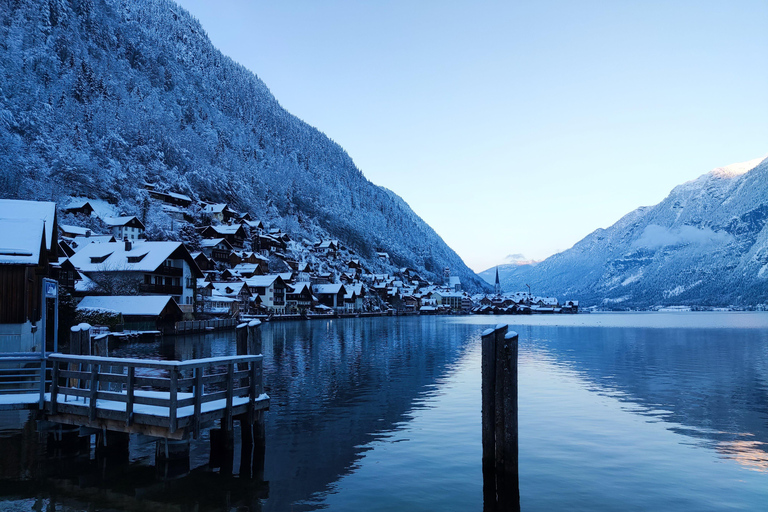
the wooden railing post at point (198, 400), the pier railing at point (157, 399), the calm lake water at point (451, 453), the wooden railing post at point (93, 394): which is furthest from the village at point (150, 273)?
the calm lake water at point (451, 453)

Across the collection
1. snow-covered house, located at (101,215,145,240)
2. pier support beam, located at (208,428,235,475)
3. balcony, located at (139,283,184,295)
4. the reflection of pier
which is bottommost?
pier support beam, located at (208,428,235,475)

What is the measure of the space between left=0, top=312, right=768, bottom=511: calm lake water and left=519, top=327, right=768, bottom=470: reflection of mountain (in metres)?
0.16

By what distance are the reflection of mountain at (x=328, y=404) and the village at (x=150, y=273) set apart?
Answer: 447 inches

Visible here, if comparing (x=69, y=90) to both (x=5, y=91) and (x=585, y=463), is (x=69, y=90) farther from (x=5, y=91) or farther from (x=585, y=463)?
(x=585, y=463)

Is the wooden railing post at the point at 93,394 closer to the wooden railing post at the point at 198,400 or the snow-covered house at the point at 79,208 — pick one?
the wooden railing post at the point at 198,400

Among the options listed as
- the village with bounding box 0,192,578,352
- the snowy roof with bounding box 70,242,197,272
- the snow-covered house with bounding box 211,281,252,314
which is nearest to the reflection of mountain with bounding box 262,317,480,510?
the village with bounding box 0,192,578,352

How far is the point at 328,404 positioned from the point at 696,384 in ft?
85.6

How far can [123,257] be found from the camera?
81.2 m

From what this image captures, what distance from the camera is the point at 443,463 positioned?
727 inches

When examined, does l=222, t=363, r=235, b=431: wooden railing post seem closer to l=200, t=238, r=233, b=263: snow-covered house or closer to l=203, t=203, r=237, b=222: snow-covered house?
l=200, t=238, r=233, b=263: snow-covered house

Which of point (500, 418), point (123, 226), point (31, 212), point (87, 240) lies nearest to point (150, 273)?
point (87, 240)

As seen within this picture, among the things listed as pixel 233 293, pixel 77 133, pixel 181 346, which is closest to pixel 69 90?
pixel 77 133

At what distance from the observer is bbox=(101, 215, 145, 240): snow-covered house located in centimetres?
12694

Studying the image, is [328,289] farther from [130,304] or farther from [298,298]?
[130,304]
